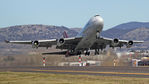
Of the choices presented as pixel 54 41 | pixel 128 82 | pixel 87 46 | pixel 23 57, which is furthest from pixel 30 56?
pixel 128 82

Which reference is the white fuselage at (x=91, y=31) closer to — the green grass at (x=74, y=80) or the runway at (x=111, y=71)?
the runway at (x=111, y=71)

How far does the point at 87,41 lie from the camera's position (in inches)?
1891

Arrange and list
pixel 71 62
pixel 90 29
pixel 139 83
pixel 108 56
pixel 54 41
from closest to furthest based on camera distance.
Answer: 1. pixel 139 83
2. pixel 90 29
3. pixel 54 41
4. pixel 108 56
5. pixel 71 62

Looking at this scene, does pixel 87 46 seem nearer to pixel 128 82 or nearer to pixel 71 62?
pixel 71 62

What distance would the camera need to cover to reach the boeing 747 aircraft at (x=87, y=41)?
46656mm

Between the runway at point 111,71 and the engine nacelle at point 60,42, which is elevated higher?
the engine nacelle at point 60,42

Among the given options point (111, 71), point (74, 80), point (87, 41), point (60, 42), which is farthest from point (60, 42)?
point (74, 80)

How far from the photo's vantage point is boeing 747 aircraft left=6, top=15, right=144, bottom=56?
46656 mm

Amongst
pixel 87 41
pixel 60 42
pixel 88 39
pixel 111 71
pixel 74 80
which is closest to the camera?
pixel 74 80

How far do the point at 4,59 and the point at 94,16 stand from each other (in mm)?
16759

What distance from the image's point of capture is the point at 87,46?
49719 millimetres

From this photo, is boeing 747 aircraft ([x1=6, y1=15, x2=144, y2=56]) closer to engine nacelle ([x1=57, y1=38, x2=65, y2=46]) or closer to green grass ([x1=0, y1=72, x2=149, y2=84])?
engine nacelle ([x1=57, y1=38, x2=65, y2=46])

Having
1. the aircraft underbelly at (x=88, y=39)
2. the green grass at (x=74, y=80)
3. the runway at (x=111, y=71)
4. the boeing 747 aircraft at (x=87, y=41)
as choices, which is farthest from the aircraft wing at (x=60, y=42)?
the green grass at (x=74, y=80)

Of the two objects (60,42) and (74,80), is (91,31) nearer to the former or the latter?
(60,42)
